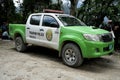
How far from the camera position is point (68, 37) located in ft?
24.2

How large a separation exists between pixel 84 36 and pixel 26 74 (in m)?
2.16

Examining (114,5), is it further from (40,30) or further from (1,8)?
(1,8)

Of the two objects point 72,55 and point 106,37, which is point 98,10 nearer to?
point 106,37

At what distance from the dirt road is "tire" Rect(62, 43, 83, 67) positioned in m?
0.19

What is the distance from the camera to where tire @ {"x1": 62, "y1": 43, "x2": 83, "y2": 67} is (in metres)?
7.16

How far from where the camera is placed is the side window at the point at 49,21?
798 cm

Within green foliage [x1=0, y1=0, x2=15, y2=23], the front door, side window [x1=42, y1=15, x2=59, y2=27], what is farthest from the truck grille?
green foliage [x1=0, y1=0, x2=15, y2=23]

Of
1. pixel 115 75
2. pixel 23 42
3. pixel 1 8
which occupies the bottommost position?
pixel 115 75

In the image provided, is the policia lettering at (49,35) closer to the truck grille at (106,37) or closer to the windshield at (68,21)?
the windshield at (68,21)

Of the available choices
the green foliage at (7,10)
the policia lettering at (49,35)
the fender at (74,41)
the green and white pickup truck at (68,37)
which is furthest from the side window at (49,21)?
the green foliage at (7,10)

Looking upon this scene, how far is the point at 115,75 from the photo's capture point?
6.73 metres

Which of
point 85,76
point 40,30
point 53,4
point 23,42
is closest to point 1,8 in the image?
point 53,4

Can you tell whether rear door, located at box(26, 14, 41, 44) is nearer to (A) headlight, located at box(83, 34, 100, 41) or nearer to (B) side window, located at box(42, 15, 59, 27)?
(B) side window, located at box(42, 15, 59, 27)

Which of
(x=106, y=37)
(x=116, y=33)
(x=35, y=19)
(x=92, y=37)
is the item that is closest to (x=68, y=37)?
(x=92, y=37)
